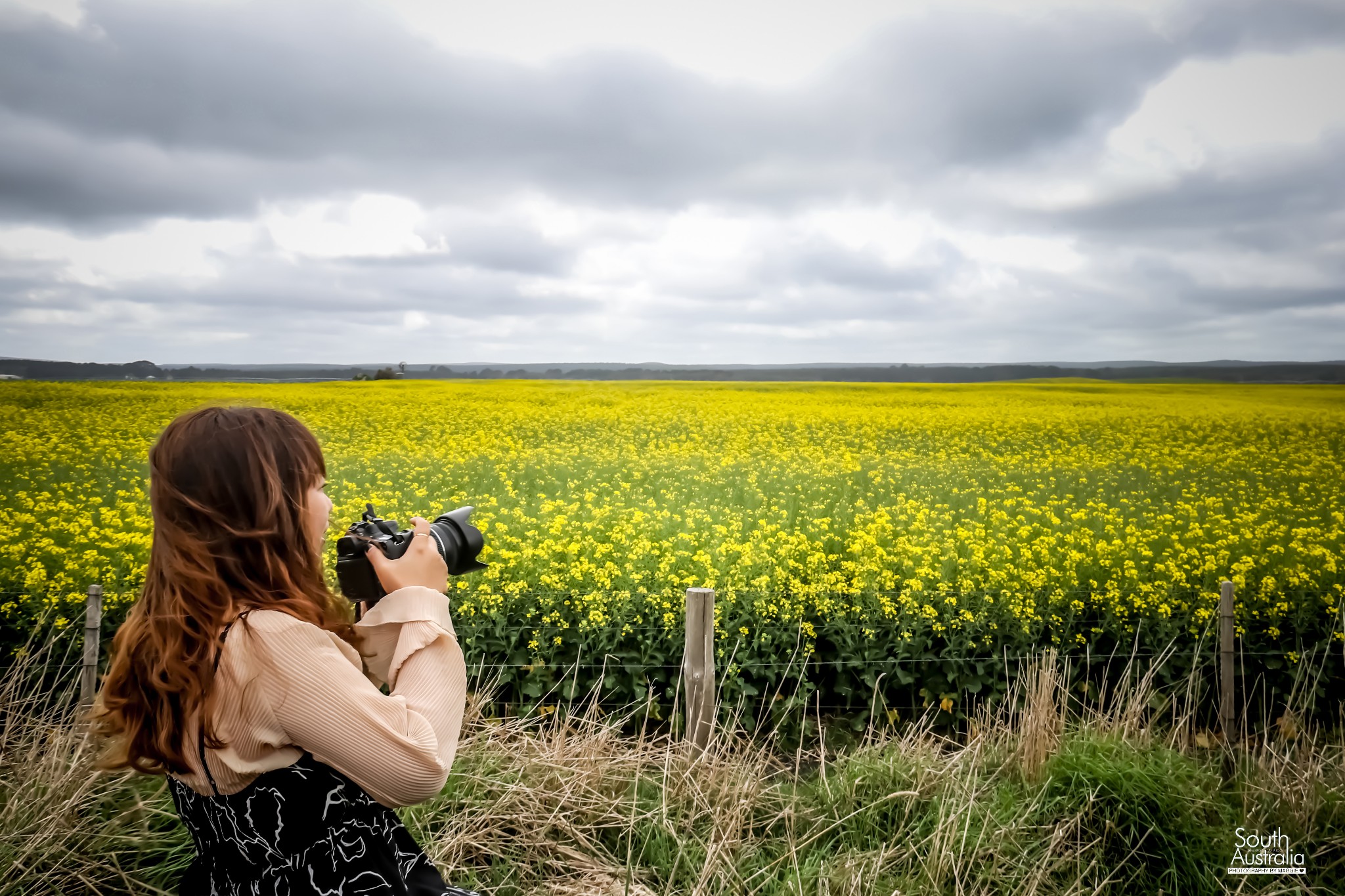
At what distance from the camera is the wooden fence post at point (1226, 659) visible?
3.62 m

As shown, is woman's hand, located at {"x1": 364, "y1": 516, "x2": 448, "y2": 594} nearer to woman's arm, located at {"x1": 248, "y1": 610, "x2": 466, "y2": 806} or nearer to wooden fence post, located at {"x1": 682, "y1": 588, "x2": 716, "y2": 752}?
woman's arm, located at {"x1": 248, "y1": 610, "x2": 466, "y2": 806}

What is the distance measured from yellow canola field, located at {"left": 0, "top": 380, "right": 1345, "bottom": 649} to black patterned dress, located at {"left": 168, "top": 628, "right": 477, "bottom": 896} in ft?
7.62

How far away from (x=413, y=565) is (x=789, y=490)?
4.85 metres

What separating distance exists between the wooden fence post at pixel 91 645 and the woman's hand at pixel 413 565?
278 centimetres

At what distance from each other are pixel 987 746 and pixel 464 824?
1914 millimetres

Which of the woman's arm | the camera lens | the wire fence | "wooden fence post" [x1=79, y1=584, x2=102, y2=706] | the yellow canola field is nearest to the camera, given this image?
the woman's arm

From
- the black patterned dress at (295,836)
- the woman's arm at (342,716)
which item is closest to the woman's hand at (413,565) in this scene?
the woman's arm at (342,716)

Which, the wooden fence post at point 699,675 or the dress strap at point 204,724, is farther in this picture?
the wooden fence post at point 699,675

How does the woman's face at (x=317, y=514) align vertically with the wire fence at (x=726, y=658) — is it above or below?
above

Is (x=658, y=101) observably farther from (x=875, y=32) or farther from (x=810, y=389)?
(x=810, y=389)

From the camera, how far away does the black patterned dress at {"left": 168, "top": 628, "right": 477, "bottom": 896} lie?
1.00 m

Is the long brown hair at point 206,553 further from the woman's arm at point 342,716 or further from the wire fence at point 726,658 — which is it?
the wire fence at point 726,658

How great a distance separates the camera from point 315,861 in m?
1.05

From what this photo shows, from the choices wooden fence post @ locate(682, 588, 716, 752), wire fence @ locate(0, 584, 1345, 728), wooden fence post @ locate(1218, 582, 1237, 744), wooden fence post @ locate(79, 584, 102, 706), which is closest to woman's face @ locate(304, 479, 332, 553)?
wooden fence post @ locate(682, 588, 716, 752)
